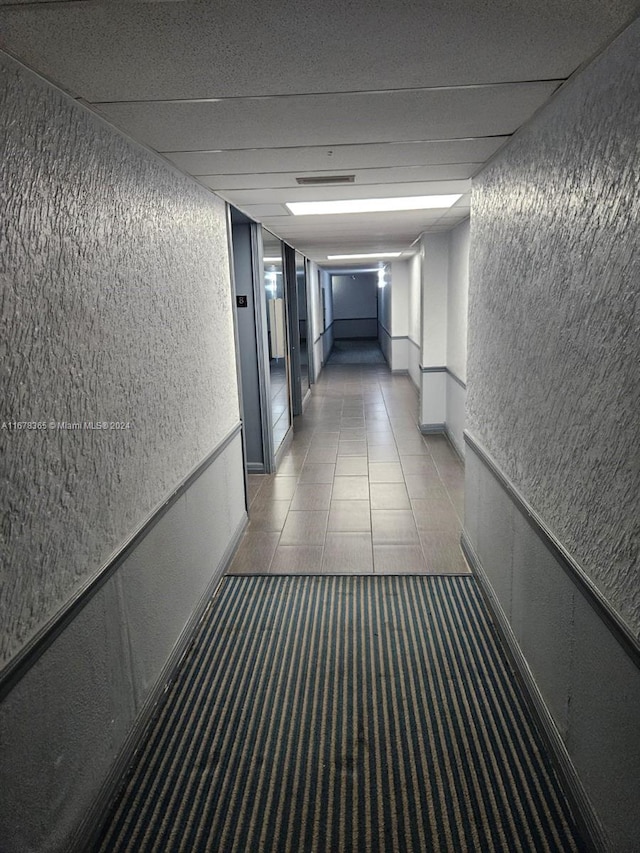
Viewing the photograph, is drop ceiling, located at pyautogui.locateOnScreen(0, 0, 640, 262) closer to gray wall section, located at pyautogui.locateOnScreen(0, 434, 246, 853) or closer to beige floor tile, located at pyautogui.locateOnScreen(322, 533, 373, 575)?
gray wall section, located at pyautogui.locateOnScreen(0, 434, 246, 853)

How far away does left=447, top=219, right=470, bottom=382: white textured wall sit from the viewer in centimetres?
491

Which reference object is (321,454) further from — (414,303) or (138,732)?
(414,303)

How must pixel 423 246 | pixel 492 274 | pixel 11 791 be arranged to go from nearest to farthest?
pixel 11 791
pixel 492 274
pixel 423 246

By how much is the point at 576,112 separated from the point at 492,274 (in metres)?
1.11

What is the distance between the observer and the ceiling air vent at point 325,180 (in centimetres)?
269

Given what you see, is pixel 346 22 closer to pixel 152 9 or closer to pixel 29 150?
pixel 152 9

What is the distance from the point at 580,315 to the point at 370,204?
2.30 metres

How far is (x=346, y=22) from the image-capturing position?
4.04 ft

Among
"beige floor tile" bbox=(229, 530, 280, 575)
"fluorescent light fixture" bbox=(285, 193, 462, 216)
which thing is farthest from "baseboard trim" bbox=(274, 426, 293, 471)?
"fluorescent light fixture" bbox=(285, 193, 462, 216)

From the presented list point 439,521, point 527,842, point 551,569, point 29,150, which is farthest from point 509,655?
point 29,150

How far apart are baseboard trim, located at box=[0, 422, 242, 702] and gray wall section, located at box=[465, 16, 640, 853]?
54.6 inches

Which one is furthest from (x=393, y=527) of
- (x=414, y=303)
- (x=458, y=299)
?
(x=414, y=303)

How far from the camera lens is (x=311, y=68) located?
57.4 inches

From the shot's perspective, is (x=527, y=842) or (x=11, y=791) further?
(x=527, y=842)
